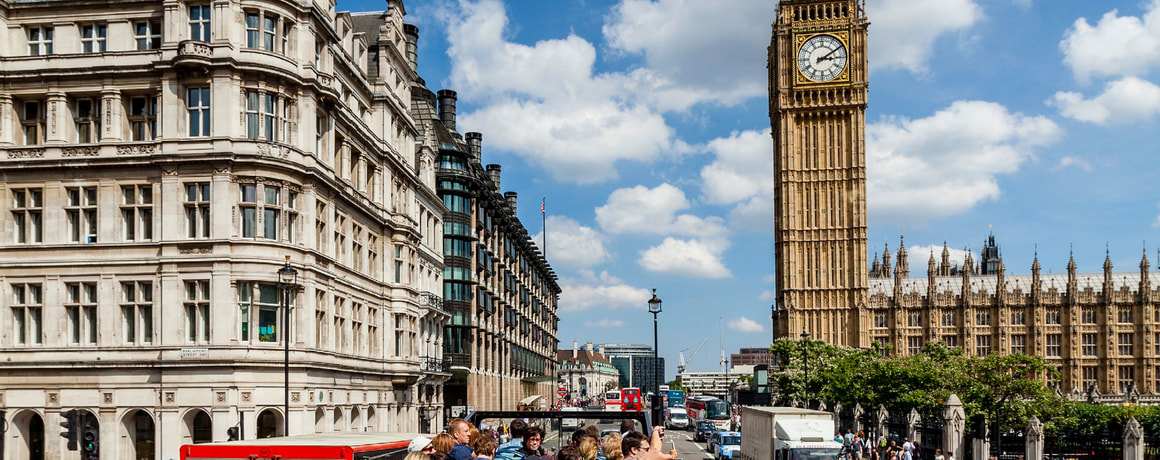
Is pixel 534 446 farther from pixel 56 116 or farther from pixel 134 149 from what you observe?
pixel 56 116

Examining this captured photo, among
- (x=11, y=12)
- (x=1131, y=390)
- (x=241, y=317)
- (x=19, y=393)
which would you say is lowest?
(x=1131, y=390)

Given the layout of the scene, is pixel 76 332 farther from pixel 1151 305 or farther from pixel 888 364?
pixel 1151 305

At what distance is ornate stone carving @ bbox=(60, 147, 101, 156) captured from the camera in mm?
37500

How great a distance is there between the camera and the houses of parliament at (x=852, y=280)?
129m

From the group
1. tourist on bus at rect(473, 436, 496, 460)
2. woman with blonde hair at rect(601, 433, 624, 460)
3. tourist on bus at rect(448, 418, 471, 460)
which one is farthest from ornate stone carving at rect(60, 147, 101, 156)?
woman with blonde hair at rect(601, 433, 624, 460)

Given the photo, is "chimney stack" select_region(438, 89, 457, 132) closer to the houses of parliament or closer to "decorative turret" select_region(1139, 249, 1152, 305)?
the houses of parliament

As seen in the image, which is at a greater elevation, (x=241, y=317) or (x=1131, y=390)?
(x=241, y=317)

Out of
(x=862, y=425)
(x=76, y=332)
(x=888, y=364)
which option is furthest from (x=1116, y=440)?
(x=76, y=332)

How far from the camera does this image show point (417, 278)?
5791 centimetres

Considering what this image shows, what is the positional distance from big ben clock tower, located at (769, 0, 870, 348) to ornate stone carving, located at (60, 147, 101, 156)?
99.0 m

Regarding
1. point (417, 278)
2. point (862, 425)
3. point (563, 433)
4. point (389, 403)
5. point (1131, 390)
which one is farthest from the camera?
point (1131, 390)

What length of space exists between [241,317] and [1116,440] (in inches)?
1538

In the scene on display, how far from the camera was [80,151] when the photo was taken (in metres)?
37.6

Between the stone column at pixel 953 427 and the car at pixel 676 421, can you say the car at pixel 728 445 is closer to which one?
the stone column at pixel 953 427
